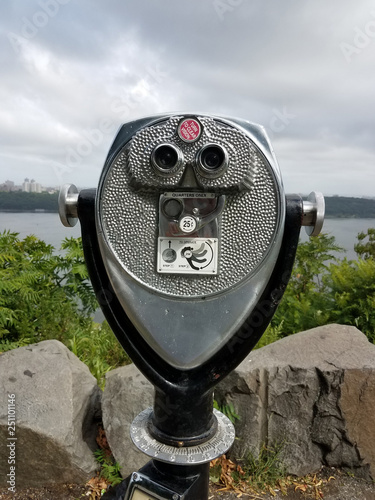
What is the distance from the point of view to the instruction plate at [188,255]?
108cm

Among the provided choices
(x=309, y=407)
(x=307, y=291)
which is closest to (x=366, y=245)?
(x=307, y=291)

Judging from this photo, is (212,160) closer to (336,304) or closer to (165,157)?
(165,157)

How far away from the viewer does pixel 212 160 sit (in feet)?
3.43

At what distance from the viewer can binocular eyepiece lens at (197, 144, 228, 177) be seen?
103cm

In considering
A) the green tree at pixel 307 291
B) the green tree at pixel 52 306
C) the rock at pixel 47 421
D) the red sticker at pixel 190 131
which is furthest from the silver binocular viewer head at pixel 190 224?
the green tree at pixel 307 291

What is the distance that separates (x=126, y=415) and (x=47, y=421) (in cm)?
37

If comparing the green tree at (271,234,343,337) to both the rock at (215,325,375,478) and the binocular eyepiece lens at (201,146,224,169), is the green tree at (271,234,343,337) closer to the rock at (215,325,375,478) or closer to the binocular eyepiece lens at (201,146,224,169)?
the rock at (215,325,375,478)

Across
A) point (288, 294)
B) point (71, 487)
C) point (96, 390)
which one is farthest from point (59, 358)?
point (288, 294)

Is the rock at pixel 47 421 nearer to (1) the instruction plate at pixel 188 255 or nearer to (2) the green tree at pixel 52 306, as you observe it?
(2) the green tree at pixel 52 306

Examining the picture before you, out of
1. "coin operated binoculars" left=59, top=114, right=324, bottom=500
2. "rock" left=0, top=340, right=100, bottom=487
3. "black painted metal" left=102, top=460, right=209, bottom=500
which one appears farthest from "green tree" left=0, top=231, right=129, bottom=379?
"coin operated binoculars" left=59, top=114, right=324, bottom=500

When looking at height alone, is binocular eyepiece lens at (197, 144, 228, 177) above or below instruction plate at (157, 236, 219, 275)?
above

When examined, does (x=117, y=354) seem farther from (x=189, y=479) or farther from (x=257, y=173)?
(x=257, y=173)

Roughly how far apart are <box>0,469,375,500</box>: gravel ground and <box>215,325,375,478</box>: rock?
0.26 feet

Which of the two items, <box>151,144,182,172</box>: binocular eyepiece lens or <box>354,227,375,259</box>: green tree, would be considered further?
<box>354,227,375,259</box>: green tree
